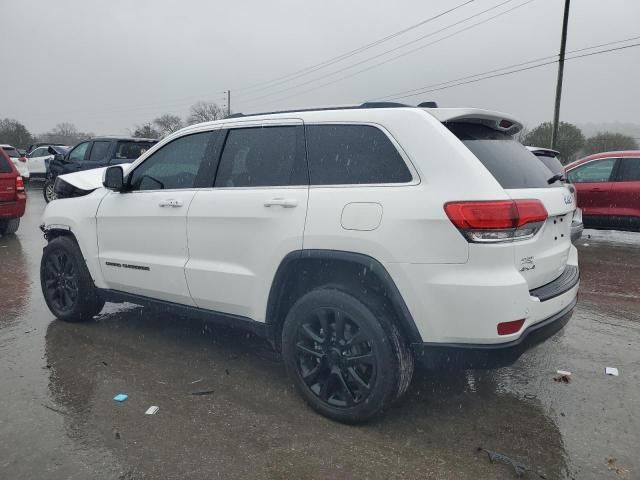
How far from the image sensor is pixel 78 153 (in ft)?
43.3

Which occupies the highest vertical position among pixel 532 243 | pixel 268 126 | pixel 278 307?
pixel 268 126

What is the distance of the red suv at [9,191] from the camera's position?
30.3ft

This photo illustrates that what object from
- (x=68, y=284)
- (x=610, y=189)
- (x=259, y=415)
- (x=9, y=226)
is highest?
(x=610, y=189)

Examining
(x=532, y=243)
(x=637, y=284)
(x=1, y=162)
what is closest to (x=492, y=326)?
(x=532, y=243)

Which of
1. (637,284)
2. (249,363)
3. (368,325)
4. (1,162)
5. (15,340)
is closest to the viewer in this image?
(368,325)

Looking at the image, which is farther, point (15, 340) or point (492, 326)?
point (15, 340)

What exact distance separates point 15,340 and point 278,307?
2574 millimetres

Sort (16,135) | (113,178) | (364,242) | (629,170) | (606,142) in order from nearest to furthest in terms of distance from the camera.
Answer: (364,242) → (113,178) → (629,170) → (606,142) → (16,135)

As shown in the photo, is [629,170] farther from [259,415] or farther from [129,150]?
[129,150]

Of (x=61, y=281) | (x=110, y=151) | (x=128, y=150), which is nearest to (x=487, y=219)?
(x=61, y=281)

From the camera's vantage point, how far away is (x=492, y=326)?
8.52 feet

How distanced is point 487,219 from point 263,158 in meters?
1.58

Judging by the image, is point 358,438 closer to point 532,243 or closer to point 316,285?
point 316,285

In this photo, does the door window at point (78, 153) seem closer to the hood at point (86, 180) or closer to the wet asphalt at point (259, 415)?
the hood at point (86, 180)
